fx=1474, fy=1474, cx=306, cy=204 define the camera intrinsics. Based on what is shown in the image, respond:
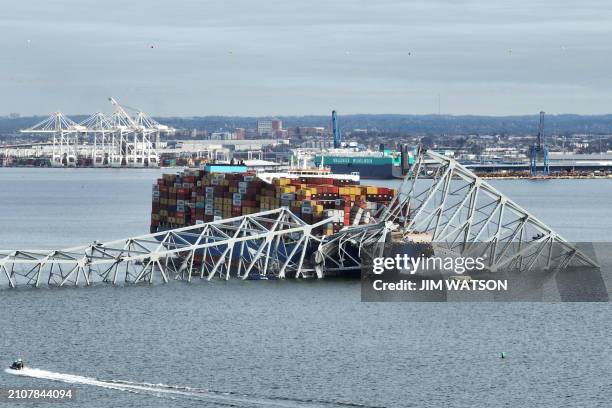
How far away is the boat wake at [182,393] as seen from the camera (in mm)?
40531

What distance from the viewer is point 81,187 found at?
197m

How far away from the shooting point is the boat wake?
4053 cm

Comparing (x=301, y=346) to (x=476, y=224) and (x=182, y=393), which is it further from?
(x=476, y=224)

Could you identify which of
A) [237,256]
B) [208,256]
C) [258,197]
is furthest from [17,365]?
[258,197]

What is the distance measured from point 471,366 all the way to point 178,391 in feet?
33.0

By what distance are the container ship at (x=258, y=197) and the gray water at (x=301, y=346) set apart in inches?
303

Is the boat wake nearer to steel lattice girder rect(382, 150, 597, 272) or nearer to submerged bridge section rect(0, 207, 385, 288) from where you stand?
submerged bridge section rect(0, 207, 385, 288)

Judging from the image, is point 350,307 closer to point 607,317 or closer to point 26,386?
point 607,317

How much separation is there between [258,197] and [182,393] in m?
41.0

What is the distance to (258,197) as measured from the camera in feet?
270

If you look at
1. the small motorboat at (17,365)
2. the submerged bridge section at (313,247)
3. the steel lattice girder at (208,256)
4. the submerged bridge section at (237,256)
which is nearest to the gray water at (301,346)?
the small motorboat at (17,365)

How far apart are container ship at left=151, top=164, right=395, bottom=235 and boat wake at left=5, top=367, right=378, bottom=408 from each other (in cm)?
3071

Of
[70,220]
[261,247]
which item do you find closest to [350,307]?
[261,247]

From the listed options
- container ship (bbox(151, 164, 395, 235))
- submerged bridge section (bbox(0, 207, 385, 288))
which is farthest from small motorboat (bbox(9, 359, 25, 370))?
container ship (bbox(151, 164, 395, 235))
